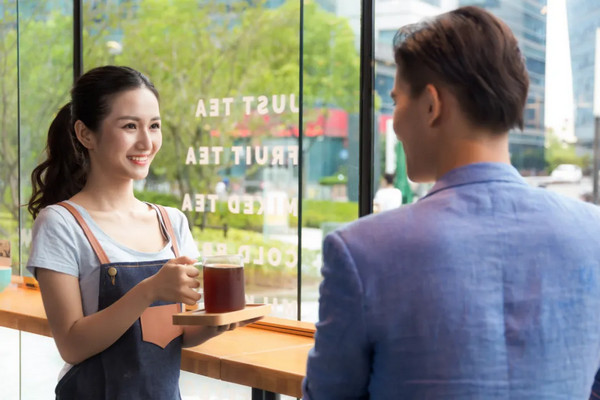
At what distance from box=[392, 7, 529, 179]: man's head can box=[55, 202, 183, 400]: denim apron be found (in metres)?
0.99

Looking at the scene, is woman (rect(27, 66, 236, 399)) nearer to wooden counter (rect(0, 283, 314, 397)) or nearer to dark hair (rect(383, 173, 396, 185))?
wooden counter (rect(0, 283, 314, 397))

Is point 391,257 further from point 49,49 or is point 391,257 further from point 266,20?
point 49,49

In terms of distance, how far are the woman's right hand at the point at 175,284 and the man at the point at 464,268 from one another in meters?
0.66

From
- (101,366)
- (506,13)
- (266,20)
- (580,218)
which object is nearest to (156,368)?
(101,366)

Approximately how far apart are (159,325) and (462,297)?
109 cm

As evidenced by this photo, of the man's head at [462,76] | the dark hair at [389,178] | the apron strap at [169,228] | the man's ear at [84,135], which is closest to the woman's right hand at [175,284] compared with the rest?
the apron strap at [169,228]

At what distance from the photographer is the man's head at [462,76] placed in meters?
0.98

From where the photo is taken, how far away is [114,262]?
1776 mm

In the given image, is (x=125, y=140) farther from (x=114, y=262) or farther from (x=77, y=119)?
(x=114, y=262)

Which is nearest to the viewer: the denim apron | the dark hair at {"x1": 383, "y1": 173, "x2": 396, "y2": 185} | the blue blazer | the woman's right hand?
the blue blazer

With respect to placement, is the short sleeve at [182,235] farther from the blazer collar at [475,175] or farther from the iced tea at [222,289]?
the blazer collar at [475,175]

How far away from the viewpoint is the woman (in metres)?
1.69

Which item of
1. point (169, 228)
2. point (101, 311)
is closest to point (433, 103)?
point (101, 311)

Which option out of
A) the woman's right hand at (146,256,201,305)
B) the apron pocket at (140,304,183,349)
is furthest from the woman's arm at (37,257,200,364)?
the apron pocket at (140,304,183,349)
